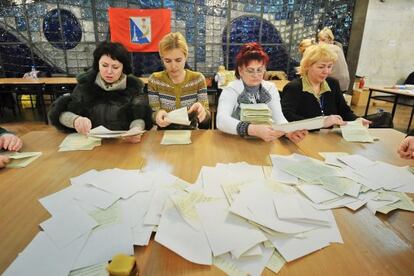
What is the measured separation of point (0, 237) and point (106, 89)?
119 cm

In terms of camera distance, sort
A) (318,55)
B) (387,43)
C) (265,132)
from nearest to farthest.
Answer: (265,132) → (318,55) → (387,43)

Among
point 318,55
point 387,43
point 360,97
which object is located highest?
point 387,43

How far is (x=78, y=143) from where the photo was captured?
4.72 ft

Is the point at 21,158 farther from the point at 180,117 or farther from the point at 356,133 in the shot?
the point at 356,133

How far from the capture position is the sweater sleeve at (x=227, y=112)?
5.10 ft

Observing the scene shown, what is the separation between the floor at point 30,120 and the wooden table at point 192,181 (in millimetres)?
3483

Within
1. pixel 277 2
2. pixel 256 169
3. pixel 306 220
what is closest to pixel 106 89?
pixel 256 169

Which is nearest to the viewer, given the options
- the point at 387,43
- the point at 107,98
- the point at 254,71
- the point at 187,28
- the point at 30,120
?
the point at 254,71

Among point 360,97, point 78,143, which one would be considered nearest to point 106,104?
point 78,143

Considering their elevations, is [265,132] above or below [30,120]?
above

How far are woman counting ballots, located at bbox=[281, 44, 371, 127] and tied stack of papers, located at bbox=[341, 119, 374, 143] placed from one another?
36 centimetres

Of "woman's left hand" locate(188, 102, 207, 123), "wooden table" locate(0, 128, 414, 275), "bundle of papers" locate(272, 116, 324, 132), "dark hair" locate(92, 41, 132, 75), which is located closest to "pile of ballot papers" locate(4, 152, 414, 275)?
"wooden table" locate(0, 128, 414, 275)

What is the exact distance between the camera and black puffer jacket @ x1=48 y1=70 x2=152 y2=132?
1.72 meters

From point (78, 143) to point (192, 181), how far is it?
78cm
